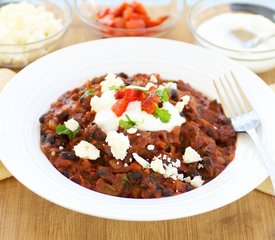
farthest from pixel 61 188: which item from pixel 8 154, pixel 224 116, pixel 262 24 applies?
pixel 262 24

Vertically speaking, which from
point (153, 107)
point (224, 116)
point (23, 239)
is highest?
point (153, 107)

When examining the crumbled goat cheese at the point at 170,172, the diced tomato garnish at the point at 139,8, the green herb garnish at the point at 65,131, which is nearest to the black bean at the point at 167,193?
the crumbled goat cheese at the point at 170,172

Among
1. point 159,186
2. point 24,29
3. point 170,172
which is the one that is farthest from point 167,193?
point 24,29

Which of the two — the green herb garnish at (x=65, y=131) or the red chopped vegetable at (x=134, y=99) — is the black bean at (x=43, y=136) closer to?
the green herb garnish at (x=65, y=131)

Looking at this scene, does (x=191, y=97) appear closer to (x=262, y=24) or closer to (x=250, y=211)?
(x=250, y=211)

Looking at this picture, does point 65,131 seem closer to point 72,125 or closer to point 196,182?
point 72,125

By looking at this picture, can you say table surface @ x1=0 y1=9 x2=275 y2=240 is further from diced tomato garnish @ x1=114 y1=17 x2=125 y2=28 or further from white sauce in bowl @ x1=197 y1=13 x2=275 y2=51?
diced tomato garnish @ x1=114 y1=17 x2=125 y2=28
